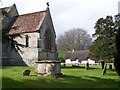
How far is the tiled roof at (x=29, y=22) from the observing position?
133 ft

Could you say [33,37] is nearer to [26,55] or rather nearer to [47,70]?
[26,55]

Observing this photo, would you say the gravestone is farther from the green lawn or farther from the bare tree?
the bare tree

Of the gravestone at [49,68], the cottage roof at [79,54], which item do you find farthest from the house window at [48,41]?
the cottage roof at [79,54]

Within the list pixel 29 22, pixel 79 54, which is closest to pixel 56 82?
pixel 29 22

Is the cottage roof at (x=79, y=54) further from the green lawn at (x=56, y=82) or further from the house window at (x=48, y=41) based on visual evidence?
the green lawn at (x=56, y=82)

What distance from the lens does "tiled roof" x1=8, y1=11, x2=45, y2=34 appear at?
40.7 meters

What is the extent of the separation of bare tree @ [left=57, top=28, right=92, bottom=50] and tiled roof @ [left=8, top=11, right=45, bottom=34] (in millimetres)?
40641

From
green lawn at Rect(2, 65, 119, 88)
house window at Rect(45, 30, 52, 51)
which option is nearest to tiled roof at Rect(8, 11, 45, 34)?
house window at Rect(45, 30, 52, 51)

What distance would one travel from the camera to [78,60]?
87625 millimetres

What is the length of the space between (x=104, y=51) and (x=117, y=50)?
2226 cm

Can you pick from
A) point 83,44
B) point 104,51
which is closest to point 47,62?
point 104,51

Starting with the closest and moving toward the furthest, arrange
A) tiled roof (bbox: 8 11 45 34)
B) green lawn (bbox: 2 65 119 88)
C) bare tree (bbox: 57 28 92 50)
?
1. green lawn (bbox: 2 65 119 88)
2. tiled roof (bbox: 8 11 45 34)
3. bare tree (bbox: 57 28 92 50)

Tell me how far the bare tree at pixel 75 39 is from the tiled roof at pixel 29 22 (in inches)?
1600

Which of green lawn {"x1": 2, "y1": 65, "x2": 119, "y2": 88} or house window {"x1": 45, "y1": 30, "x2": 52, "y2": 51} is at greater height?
house window {"x1": 45, "y1": 30, "x2": 52, "y2": 51}
